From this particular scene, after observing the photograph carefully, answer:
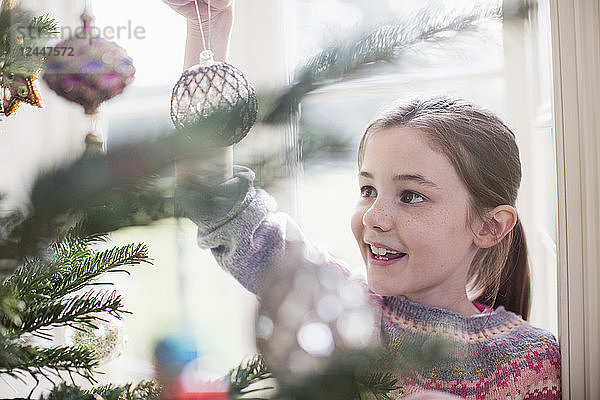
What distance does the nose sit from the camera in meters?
0.89

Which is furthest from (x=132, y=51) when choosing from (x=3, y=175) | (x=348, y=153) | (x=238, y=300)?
(x=348, y=153)

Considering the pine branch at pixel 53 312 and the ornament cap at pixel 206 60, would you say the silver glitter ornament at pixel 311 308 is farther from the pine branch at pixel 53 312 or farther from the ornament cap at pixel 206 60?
the pine branch at pixel 53 312

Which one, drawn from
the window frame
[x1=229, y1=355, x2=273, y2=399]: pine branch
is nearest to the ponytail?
the window frame

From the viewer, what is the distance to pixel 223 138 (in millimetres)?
251

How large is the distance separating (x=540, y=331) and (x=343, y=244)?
0.43 meters

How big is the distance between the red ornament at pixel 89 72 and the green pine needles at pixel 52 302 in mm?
169

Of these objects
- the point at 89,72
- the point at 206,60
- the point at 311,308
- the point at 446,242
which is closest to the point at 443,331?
the point at 446,242

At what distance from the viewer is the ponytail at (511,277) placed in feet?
3.04

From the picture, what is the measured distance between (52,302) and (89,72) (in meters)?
0.23

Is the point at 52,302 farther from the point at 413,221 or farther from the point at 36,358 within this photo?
the point at 413,221

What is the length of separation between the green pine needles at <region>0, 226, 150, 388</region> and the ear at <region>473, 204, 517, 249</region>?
2.03 ft

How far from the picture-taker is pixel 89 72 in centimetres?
51

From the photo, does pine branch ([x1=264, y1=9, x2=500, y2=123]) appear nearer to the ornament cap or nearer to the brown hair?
the ornament cap

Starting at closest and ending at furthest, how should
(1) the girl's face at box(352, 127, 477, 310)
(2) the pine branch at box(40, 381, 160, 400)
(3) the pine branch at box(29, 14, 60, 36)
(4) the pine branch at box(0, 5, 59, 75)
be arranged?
(2) the pine branch at box(40, 381, 160, 400), (4) the pine branch at box(0, 5, 59, 75), (3) the pine branch at box(29, 14, 60, 36), (1) the girl's face at box(352, 127, 477, 310)
